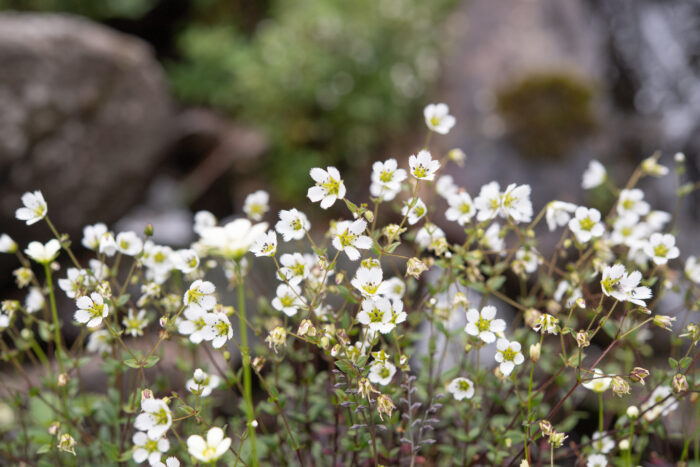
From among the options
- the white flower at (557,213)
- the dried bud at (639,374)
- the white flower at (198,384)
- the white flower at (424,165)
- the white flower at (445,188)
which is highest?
the white flower at (424,165)

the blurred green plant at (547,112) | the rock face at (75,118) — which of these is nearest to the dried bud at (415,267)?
the rock face at (75,118)

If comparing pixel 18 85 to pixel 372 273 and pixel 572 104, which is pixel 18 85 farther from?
pixel 572 104

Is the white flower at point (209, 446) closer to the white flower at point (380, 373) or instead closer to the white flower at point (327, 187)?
the white flower at point (380, 373)

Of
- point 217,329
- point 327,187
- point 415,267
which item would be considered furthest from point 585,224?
point 217,329

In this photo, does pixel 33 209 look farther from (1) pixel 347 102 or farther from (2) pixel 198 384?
(1) pixel 347 102

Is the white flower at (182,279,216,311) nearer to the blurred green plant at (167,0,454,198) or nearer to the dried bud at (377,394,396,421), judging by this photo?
the dried bud at (377,394,396,421)

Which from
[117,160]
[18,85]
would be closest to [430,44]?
[117,160]

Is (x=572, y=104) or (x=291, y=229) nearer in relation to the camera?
(x=291, y=229)
